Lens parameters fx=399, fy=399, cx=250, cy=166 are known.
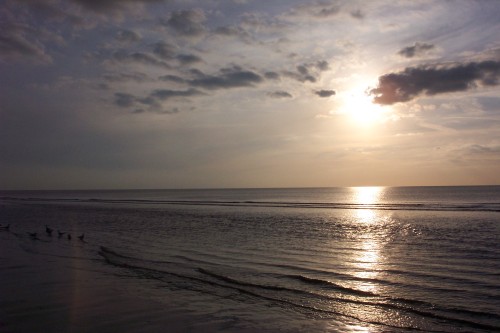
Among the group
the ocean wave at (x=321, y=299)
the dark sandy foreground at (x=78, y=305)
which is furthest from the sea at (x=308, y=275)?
the dark sandy foreground at (x=78, y=305)

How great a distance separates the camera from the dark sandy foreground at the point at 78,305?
9.97 m

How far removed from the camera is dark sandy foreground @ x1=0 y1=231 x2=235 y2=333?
32.7 feet

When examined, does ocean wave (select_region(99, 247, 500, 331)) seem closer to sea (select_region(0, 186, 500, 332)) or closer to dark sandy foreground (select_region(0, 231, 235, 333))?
sea (select_region(0, 186, 500, 332))

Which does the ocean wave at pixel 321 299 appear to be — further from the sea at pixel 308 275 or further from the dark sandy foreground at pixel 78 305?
the dark sandy foreground at pixel 78 305

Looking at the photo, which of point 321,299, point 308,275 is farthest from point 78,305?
point 308,275

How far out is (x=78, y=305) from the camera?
11.8m

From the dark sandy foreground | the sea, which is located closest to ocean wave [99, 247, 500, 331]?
the sea

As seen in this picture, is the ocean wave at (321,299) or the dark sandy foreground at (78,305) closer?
the dark sandy foreground at (78,305)

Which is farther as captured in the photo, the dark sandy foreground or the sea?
the sea

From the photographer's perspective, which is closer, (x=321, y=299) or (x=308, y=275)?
(x=321, y=299)

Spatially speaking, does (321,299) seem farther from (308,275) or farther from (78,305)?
(78,305)

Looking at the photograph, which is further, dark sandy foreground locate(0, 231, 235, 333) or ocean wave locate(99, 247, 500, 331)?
ocean wave locate(99, 247, 500, 331)

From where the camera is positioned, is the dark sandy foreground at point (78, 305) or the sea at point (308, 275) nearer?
the dark sandy foreground at point (78, 305)

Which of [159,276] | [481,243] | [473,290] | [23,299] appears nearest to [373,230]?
[481,243]
